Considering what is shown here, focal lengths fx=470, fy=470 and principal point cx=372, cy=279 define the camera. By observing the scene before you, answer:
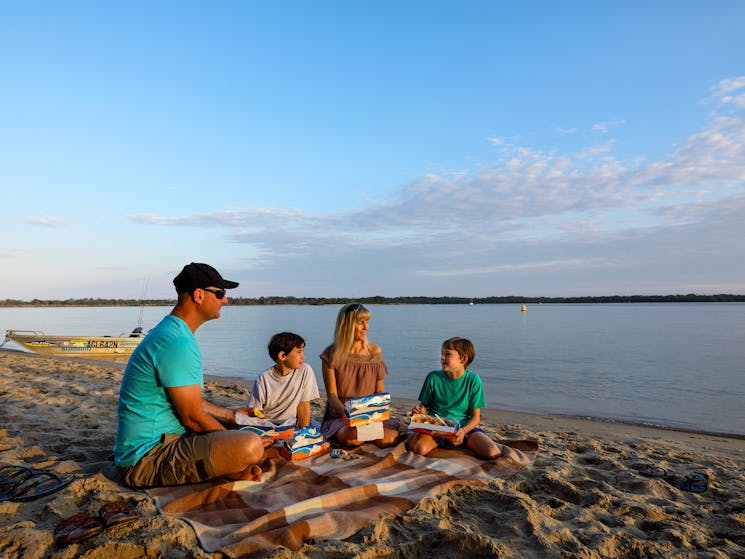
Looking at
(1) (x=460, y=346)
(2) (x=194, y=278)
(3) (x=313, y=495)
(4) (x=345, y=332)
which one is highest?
(2) (x=194, y=278)

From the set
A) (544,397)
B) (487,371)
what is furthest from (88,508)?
(487,371)

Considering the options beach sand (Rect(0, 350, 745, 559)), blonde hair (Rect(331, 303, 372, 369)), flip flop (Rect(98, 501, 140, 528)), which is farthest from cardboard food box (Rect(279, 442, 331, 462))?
flip flop (Rect(98, 501, 140, 528))

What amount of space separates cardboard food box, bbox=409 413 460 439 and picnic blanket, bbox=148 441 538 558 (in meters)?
0.21

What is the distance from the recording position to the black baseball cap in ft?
11.5

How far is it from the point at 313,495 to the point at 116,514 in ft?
4.09

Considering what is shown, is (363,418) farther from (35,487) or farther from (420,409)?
(35,487)

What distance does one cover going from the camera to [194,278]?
350 cm

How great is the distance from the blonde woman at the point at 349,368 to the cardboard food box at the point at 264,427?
0.69 metres

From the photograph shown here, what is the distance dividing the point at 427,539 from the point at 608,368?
13.6 meters

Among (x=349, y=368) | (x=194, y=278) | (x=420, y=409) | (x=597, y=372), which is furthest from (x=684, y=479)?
(x=597, y=372)

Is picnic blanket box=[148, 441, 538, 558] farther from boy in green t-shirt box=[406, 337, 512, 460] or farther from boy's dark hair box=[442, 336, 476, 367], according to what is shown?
boy's dark hair box=[442, 336, 476, 367]

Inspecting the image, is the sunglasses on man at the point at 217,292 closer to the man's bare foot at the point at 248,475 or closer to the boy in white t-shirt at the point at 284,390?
the boy in white t-shirt at the point at 284,390

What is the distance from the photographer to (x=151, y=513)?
303 centimetres

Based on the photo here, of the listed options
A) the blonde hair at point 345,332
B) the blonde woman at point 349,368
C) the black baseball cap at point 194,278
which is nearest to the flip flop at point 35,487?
the black baseball cap at point 194,278
